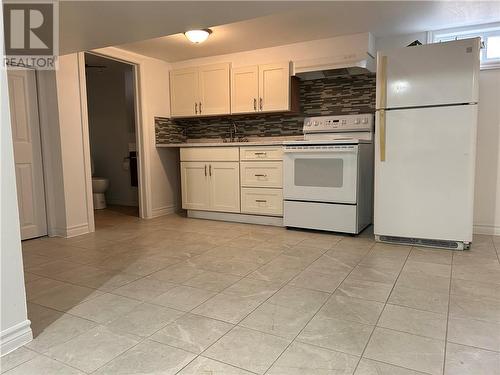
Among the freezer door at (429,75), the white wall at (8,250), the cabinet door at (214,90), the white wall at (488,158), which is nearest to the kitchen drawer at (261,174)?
the cabinet door at (214,90)

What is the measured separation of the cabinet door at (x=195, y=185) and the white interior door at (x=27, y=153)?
1547 mm

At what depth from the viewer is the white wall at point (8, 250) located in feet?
4.64

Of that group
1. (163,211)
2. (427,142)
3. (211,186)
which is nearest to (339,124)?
(427,142)

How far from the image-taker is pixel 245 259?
8.86 feet

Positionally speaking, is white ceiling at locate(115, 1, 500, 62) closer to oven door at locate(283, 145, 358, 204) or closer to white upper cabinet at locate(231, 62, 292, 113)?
white upper cabinet at locate(231, 62, 292, 113)

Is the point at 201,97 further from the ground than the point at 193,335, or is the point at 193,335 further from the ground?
the point at 201,97

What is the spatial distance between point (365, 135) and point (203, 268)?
225 centimetres

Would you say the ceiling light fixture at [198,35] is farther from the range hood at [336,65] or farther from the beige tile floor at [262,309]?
the beige tile floor at [262,309]

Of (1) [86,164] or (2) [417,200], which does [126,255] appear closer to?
(1) [86,164]

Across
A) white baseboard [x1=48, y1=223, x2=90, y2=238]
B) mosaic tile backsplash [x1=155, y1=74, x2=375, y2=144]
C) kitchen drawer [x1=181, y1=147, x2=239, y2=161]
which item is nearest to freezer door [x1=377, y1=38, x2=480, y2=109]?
mosaic tile backsplash [x1=155, y1=74, x2=375, y2=144]

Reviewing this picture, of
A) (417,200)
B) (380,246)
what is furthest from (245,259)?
(417,200)

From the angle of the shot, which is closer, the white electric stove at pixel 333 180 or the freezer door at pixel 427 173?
the freezer door at pixel 427 173

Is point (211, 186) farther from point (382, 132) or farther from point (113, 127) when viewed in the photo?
point (113, 127)

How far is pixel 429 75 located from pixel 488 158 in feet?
3.81
